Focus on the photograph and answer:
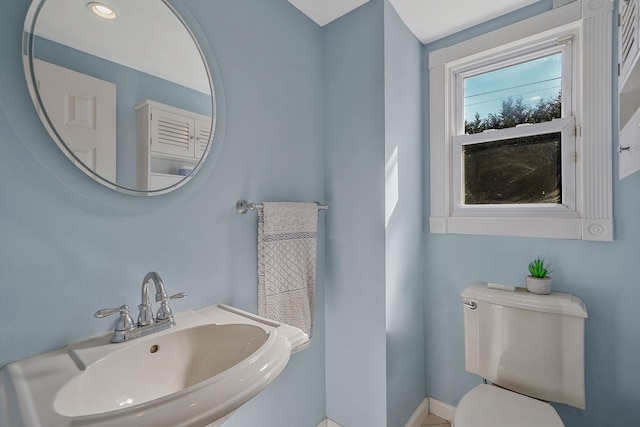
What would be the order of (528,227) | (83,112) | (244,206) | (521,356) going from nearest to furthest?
(83,112) < (244,206) < (521,356) < (528,227)

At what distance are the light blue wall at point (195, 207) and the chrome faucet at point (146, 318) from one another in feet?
0.27

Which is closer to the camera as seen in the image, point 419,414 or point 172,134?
point 172,134

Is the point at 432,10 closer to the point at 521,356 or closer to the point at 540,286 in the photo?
the point at 540,286

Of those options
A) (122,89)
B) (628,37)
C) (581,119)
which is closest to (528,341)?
(581,119)

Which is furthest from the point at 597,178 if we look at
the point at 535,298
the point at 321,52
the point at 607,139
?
the point at 321,52

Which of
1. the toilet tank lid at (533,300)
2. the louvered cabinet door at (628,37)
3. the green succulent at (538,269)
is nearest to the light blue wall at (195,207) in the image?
the toilet tank lid at (533,300)

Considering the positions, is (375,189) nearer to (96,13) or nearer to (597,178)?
(597,178)

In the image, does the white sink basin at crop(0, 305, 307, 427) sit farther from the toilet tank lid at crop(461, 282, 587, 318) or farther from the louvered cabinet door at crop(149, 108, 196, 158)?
the toilet tank lid at crop(461, 282, 587, 318)

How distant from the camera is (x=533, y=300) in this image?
1267mm

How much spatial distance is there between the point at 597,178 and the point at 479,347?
933 millimetres

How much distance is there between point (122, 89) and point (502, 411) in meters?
1.74

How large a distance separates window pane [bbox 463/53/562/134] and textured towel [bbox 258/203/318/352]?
114 cm

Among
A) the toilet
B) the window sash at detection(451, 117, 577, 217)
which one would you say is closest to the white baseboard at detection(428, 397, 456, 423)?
the toilet

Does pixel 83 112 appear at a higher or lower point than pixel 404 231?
higher
